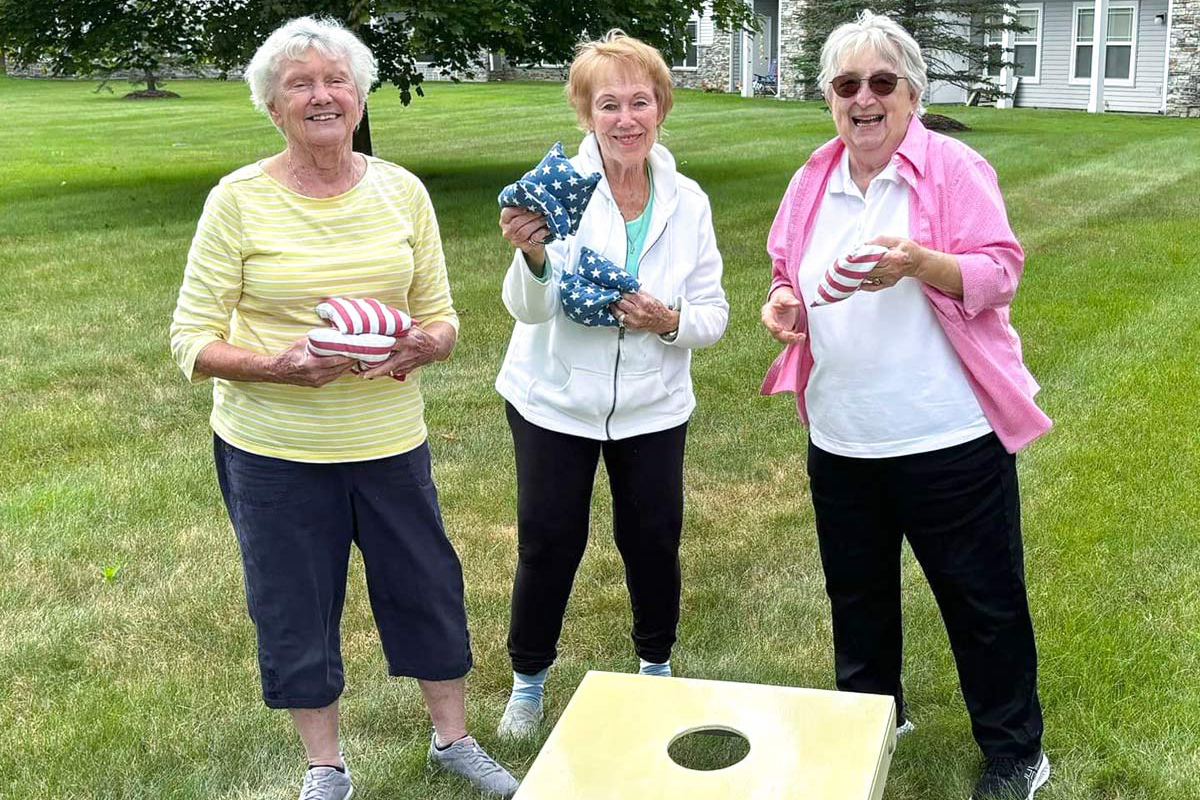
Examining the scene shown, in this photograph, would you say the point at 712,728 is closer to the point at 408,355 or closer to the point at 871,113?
the point at 408,355

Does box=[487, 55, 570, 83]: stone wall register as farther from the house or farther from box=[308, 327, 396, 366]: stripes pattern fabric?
box=[308, 327, 396, 366]: stripes pattern fabric

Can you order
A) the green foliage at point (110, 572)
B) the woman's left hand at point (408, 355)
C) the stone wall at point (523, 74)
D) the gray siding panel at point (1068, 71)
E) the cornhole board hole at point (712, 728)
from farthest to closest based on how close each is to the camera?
the stone wall at point (523, 74), the gray siding panel at point (1068, 71), the green foliage at point (110, 572), the woman's left hand at point (408, 355), the cornhole board hole at point (712, 728)

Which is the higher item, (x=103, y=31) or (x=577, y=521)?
(x=103, y=31)

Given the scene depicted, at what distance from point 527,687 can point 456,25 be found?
9.75m

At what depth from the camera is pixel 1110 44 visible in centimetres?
2608

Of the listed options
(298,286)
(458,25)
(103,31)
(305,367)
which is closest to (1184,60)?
(458,25)

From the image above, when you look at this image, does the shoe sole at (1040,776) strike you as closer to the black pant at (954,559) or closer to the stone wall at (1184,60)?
the black pant at (954,559)

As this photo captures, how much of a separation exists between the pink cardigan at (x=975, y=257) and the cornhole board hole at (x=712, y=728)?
73 centimetres

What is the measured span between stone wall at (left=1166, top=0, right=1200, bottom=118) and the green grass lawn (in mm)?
15785

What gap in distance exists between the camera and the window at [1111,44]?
25.7m

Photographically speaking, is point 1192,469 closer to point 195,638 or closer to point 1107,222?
point 195,638

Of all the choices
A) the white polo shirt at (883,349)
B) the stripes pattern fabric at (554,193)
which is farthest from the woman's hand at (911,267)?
the stripes pattern fabric at (554,193)

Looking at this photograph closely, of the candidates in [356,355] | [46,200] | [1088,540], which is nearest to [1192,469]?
[1088,540]

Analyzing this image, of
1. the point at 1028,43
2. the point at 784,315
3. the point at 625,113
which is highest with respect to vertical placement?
the point at 1028,43
